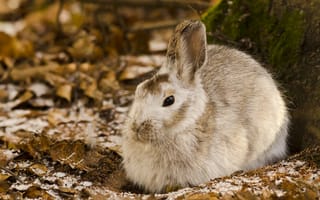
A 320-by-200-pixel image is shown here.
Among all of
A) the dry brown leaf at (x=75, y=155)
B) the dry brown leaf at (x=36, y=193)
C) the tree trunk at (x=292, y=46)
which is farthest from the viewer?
the tree trunk at (x=292, y=46)

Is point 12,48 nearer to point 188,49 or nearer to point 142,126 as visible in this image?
point 188,49

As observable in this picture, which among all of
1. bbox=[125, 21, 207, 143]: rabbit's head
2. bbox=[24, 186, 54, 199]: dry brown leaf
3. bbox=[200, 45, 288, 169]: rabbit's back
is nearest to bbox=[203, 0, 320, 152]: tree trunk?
bbox=[200, 45, 288, 169]: rabbit's back

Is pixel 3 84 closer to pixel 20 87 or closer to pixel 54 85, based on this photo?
pixel 20 87

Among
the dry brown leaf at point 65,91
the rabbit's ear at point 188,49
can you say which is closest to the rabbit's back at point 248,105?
the rabbit's ear at point 188,49

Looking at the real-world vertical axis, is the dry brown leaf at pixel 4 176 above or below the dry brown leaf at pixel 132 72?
below

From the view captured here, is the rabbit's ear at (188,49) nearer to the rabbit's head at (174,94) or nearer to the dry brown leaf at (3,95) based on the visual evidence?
the rabbit's head at (174,94)

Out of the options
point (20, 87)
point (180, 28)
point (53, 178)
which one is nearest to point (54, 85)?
point (20, 87)
